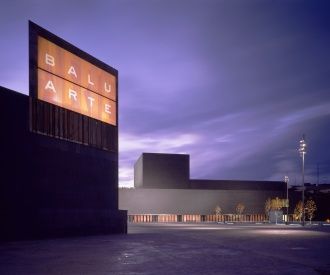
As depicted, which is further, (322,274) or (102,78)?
(102,78)

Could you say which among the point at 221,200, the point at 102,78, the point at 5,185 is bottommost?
the point at 221,200

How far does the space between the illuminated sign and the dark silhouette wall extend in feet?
9.77

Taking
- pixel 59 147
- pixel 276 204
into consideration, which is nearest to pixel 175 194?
pixel 276 204

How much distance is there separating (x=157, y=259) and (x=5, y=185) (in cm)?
1757

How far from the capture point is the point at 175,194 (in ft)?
394

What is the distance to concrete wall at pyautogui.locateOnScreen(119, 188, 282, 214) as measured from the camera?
11856 cm

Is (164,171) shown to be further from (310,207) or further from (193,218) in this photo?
(310,207)

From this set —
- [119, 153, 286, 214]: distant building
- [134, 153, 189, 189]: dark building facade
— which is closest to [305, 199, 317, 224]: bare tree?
[119, 153, 286, 214]: distant building

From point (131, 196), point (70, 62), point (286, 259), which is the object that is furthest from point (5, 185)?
point (131, 196)

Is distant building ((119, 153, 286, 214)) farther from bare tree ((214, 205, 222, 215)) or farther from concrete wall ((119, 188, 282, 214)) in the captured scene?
bare tree ((214, 205, 222, 215))

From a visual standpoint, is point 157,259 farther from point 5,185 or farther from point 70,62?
point 70,62

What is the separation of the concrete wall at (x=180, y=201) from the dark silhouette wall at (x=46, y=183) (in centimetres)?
7294

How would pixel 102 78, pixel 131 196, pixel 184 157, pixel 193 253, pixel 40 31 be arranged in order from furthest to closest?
pixel 184 157 < pixel 131 196 < pixel 102 78 < pixel 40 31 < pixel 193 253

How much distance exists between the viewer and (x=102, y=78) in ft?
150
